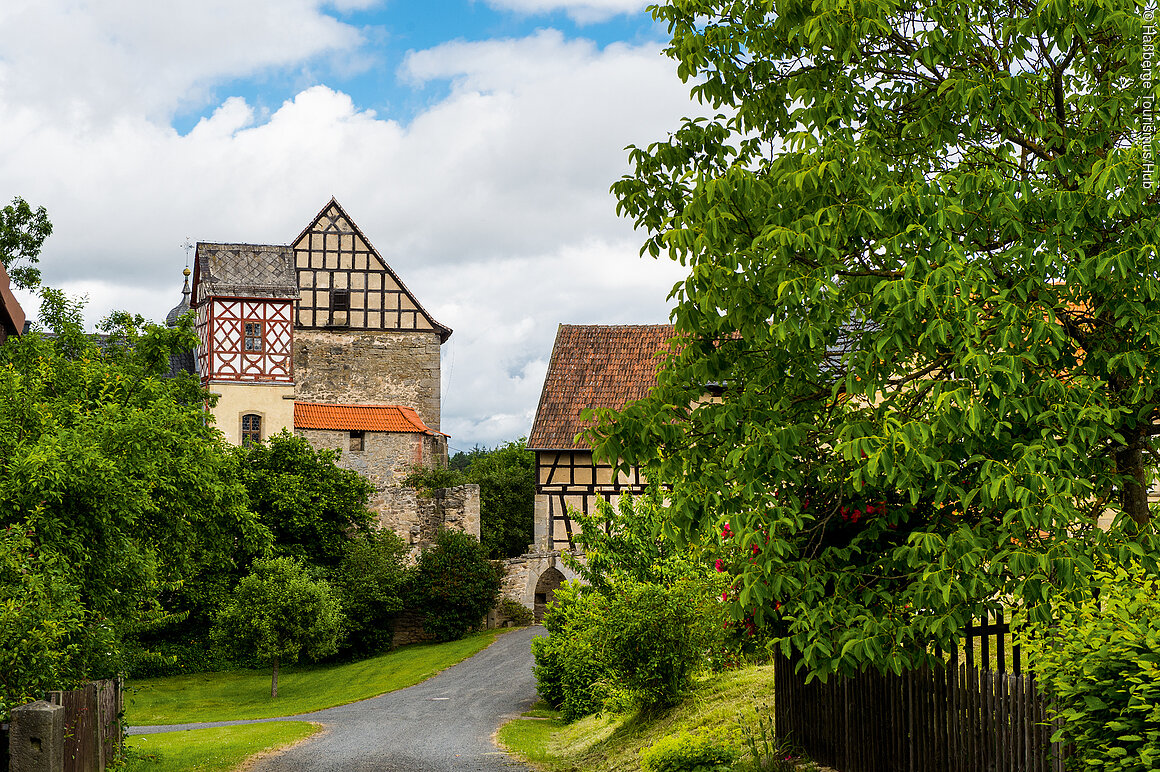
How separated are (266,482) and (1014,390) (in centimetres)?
3384

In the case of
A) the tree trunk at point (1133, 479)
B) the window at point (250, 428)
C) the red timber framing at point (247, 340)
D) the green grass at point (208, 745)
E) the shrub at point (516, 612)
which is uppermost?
the red timber framing at point (247, 340)

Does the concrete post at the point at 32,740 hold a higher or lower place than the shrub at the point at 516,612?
higher

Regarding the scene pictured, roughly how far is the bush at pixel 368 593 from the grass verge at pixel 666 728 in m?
18.5

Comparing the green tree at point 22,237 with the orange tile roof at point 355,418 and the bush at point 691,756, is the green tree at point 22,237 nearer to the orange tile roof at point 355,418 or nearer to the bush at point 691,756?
the orange tile roof at point 355,418

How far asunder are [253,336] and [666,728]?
2912 cm

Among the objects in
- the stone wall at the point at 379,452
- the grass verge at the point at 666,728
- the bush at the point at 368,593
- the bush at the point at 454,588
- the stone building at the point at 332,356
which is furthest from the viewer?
the stone wall at the point at 379,452

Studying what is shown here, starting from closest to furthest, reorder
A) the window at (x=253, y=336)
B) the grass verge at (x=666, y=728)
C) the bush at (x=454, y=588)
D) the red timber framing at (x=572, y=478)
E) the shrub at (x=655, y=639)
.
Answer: the grass verge at (x=666, y=728), the shrub at (x=655, y=639), the red timber framing at (x=572, y=478), the bush at (x=454, y=588), the window at (x=253, y=336)

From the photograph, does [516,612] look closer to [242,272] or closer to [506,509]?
[506,509]

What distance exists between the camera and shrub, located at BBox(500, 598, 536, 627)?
39.3 meters

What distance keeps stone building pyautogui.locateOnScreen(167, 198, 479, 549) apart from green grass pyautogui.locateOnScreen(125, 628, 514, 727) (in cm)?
701

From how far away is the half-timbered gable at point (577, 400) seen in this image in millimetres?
33875

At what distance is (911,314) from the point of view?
6.52 metres

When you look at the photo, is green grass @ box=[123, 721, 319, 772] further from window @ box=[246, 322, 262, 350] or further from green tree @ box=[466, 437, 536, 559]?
green tree @ box=[466, 437, 536, 559]

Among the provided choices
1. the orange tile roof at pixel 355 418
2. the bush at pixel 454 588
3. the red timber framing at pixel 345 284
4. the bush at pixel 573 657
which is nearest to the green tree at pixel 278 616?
the bush at pixel 454 588
